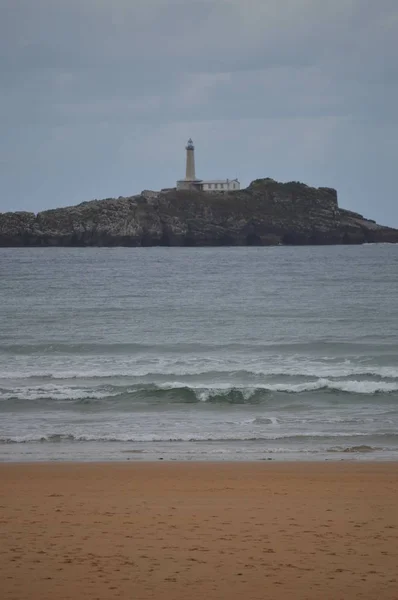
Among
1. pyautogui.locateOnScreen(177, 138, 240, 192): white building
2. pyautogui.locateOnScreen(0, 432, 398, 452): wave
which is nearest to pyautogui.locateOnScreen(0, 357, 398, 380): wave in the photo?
pyautogui.locateOnScreen(0, 432, 398, 452): wave

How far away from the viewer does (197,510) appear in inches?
381

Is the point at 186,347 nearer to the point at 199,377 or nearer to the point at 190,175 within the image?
the point at 199,377

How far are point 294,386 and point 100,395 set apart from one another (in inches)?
188

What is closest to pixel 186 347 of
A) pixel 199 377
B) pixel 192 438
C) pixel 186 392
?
pixel 199 377

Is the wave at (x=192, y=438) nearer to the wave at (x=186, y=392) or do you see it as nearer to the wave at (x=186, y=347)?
the wave at (x=186, y=392)

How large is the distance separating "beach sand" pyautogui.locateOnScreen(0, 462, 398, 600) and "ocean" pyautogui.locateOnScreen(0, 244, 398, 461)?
2.33 m

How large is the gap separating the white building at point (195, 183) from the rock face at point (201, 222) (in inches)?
486

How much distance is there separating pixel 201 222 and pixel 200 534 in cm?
15355

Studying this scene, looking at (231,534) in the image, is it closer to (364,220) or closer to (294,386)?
(294,386)

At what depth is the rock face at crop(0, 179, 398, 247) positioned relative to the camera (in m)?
156

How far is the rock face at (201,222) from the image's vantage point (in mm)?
156250

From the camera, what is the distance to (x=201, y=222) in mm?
161125

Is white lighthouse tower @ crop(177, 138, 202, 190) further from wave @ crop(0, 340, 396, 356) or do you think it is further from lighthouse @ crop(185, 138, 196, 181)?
wave @ crop(0, 340, 396, 356)

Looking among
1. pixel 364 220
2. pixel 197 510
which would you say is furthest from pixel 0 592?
pixel 364 220
